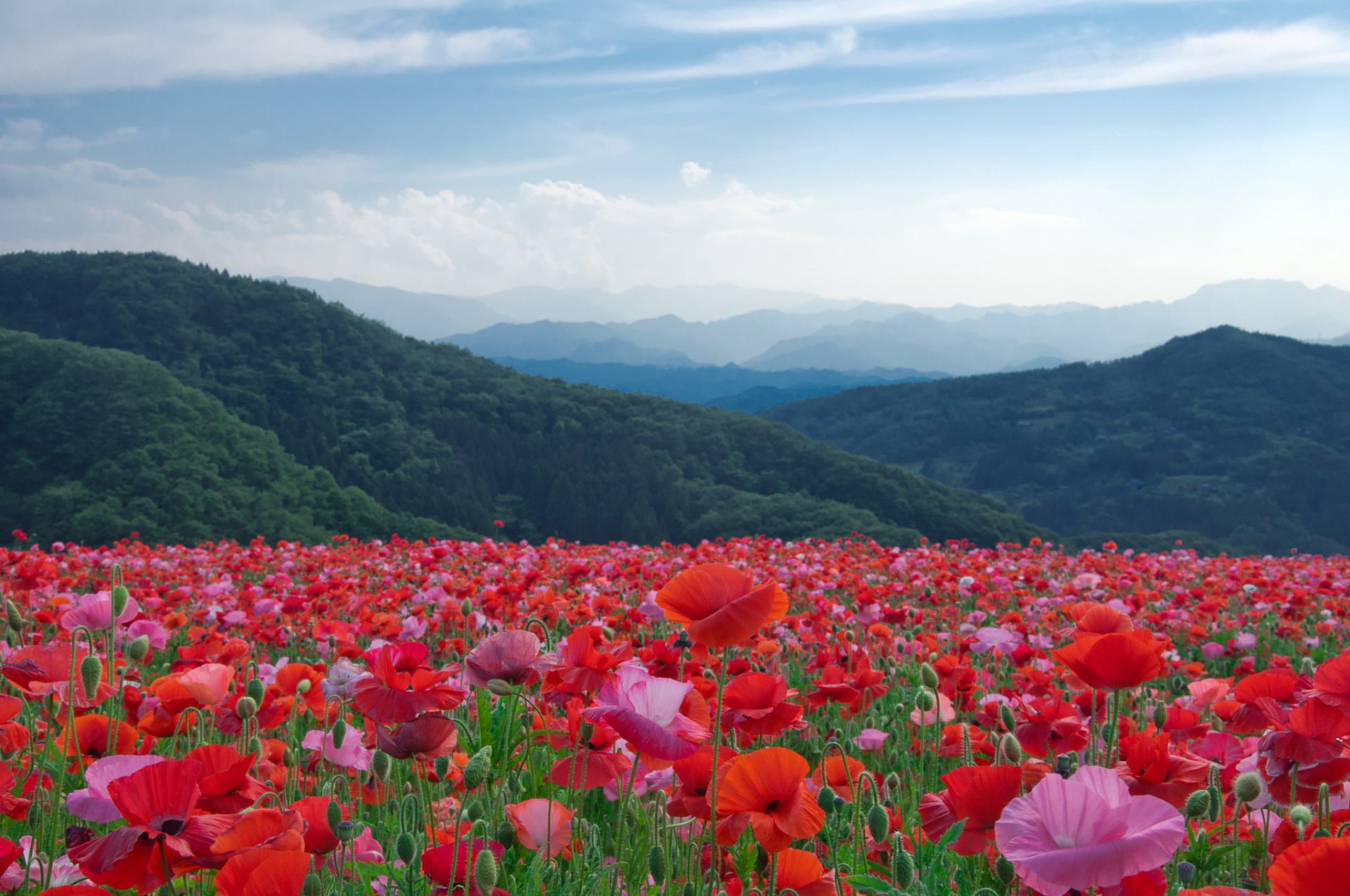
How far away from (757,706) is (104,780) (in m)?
1.19

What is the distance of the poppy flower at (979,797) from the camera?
152cm

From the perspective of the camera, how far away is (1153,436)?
9588cm

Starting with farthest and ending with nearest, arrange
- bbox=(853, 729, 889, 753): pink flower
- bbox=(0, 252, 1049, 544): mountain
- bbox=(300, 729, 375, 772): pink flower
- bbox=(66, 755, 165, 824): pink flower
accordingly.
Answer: bbox=(0, 252, 1049, 544): mountain → bbox=(853, 729, 889, 753): pink flower → bbox=(300, 729, 375, 772): pink flower → bbox=(66, 755, 165, 824): pink flower

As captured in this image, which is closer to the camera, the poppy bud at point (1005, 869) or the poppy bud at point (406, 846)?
the poppy bud at point (1005, 869)

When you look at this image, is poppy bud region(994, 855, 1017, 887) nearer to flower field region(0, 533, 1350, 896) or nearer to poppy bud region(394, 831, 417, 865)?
flower field region(0, 533, 1350, 896)

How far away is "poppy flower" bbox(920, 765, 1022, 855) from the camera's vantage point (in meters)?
1.52

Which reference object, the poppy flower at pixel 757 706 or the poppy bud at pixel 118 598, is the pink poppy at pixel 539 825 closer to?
the poppy flower at pixel 757 706

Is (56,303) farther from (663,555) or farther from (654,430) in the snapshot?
(663,555)

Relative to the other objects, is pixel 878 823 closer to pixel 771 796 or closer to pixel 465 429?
pixel 771 796

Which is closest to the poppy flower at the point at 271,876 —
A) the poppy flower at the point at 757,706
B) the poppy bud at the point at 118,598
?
the poppy bud at the point at 118,598

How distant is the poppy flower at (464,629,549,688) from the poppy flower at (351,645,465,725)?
0.20 feet

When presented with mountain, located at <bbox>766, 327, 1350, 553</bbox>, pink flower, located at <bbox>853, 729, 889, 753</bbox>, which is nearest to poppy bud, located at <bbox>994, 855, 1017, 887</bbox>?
pink flower, located at <bbox>853, 729, 889, 753</bbox>

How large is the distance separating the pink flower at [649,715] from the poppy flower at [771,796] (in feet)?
0.28

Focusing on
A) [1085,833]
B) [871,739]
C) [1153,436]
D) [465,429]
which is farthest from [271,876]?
[1153,436]
